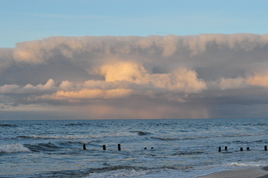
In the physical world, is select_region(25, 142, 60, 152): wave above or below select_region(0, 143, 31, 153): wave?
below

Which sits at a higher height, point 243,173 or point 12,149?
point 12,149

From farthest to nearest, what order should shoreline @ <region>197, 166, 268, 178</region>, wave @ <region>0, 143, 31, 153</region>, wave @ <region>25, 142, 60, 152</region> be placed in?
wave @ <region>25, 142, 60, 152</region>
wave @ <region>0, 143, 31, 153</region>
shoreline @ <region>197, 166, 268, 178</region>

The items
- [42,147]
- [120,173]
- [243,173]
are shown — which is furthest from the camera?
[42,147]

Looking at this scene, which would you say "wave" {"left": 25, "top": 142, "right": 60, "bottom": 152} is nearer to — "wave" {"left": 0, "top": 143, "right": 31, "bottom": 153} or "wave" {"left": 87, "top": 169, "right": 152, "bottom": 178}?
"wave" {"left": 0, "top": 143, "right": 31, "bottom": 153}

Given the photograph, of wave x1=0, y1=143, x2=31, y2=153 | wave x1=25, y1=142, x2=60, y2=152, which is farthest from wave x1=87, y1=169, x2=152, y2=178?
wave x1=25, y1=142, x2=60, y2=152

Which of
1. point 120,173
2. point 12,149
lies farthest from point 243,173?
point 12,149

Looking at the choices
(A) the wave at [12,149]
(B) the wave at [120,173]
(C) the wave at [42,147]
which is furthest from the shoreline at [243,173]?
(C) the wave at [42,147]

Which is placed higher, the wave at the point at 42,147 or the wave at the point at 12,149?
the wave at the point at 12,149

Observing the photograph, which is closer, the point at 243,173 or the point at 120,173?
the point at 243,173

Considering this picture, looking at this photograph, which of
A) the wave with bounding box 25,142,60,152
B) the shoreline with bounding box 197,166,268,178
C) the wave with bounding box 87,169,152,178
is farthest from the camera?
the wave with bounding box 25,142,60,152

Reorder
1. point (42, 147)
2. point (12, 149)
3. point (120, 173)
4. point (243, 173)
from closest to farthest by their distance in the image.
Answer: point (243, 173), point (120, 173), point (12, 149), point (42, 147)

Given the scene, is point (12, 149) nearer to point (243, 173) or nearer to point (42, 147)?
point (42, 147)

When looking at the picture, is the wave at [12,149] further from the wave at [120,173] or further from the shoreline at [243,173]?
the shoreline at [243,173]

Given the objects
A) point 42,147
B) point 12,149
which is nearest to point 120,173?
point 12,149
